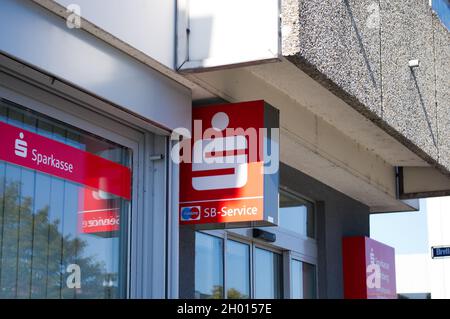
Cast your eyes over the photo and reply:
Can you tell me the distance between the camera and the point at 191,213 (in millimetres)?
7016

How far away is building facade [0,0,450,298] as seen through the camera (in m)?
5.76

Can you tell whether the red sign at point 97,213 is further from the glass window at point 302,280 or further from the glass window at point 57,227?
the glass window at point 302,280

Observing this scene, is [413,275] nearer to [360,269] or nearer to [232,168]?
[360,269]

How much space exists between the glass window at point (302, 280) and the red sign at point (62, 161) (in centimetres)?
381

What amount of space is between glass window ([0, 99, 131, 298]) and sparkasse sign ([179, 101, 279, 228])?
0.52 m

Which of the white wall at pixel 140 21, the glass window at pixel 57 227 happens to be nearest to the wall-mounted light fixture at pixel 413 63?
the white wall at pixel 140 21

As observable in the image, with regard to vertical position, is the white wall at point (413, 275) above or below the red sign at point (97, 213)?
above

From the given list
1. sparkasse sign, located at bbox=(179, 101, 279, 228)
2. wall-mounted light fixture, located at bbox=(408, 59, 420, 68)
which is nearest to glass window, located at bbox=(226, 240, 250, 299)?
sparkasse sign, located at bbox=(179, 101, 279, 228)

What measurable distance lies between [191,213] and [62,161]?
128 cm

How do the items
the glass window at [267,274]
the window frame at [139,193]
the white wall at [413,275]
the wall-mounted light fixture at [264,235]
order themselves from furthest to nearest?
the white wall at [413,275], the glass window at [267,274], the wall-mounted light fixture at [264,235], the window frame at [139,193]

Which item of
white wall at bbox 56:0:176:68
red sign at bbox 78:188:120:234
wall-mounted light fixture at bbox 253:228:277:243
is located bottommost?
red sign at bbox 78:188:120:234

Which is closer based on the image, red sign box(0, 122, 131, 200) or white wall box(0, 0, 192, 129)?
white wall box(0, 0, 192, 129)

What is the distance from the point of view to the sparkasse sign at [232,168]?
682cm

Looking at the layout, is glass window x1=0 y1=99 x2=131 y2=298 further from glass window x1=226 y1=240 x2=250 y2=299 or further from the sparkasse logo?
glass window x1=226 y1=240 x2=250 y2=299
